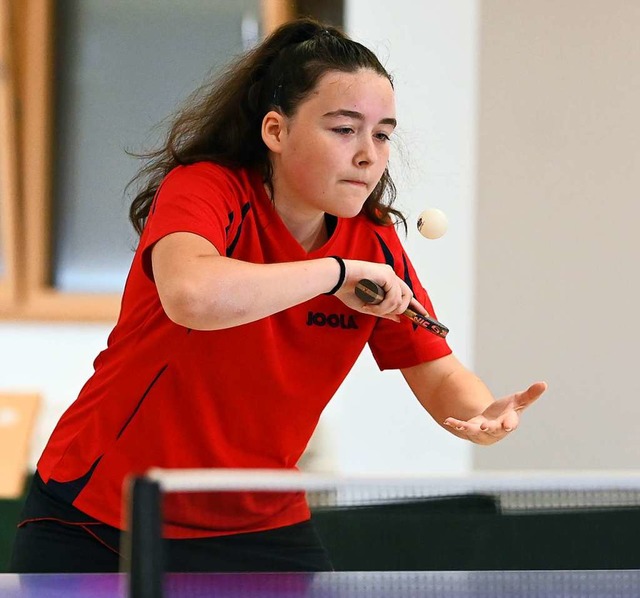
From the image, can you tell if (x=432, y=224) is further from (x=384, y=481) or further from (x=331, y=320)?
(x=384, y=481)

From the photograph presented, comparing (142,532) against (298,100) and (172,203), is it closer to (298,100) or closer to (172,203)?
(172,203)

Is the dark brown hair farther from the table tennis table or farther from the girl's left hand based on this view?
the table tennis table

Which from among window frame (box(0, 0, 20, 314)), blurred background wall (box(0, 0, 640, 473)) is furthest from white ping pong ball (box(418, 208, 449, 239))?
window frame (box(0, 0, 20, 314))

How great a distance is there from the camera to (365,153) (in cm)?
159

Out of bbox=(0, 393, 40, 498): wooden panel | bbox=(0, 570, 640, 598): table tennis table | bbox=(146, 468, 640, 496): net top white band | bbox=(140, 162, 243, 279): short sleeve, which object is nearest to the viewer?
bbox=(146, 468, 640, 496): net top white band

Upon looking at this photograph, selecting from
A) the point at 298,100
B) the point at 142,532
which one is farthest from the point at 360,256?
the point at 142,532

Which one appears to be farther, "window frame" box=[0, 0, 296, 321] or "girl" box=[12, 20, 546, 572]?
"window frame" box=[0, 0, 296, 321]

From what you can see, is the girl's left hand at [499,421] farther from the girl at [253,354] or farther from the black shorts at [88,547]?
the black shorts at [88,547]

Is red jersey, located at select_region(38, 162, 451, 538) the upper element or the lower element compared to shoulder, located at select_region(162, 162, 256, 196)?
lower

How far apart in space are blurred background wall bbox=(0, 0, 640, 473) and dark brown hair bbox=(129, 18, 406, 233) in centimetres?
146

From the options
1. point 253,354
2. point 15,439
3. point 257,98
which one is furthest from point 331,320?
point 15,439

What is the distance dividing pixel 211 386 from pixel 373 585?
41 centimetres

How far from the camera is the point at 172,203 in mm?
1493

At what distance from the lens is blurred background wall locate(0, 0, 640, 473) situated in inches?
128
